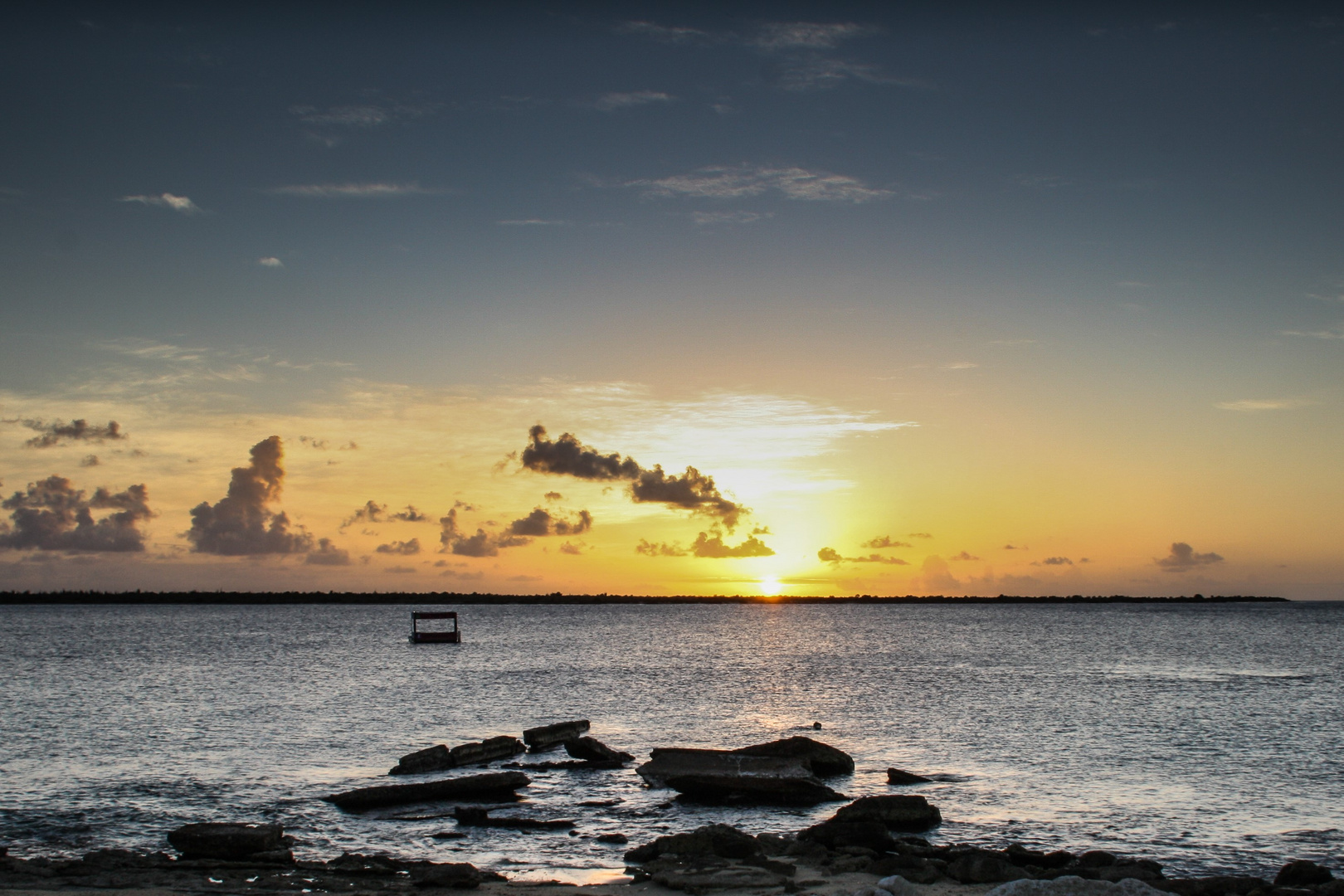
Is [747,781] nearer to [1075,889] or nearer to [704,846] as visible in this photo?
[704,846]

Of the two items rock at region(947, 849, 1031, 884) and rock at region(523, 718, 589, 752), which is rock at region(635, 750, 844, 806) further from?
rock at region(947, 849, 1031, 884)

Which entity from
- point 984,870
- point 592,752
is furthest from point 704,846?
point 592,752

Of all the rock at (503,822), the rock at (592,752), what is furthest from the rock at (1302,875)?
A: the rock at (592,752)

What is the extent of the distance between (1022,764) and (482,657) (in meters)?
71.8

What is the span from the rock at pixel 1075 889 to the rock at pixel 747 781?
14261 mm

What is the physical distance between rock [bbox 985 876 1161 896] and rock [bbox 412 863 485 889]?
10.4m

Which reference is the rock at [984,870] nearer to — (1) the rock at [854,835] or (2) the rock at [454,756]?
(1) the rock at [854,835]

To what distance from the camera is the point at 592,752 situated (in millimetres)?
36062

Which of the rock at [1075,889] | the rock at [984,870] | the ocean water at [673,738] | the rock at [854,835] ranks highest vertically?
the rock at [1075,889]

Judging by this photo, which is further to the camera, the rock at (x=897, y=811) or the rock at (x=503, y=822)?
the rock at (x=503, y=822)

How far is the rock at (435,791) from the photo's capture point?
27984 millimetres

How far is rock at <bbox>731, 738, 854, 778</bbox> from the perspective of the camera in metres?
32.7

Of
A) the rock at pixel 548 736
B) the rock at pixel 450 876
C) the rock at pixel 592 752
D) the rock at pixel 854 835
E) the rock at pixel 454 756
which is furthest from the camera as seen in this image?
the rock at pixel 548 736

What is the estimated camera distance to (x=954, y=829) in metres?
25.8
